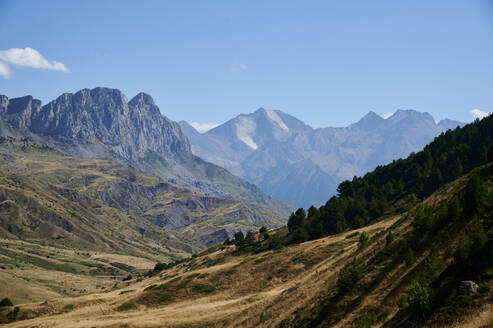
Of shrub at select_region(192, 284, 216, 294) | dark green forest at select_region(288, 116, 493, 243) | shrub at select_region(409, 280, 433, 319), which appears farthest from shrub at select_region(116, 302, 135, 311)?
shrub at select_region(409, 280, 433, 319)

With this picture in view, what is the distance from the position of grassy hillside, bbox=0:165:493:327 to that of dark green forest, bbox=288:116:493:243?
2162cm

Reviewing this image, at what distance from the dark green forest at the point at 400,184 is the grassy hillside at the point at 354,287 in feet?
70.9

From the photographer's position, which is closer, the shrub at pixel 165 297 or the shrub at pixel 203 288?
the shrub at pixel 165 297

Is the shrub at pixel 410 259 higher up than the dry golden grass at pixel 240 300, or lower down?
higher up

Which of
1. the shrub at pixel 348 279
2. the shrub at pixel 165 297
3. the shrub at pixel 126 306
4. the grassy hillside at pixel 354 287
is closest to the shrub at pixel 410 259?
the grassy hillside at pixel 354 287

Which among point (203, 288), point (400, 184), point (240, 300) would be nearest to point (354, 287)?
point (240, 300)

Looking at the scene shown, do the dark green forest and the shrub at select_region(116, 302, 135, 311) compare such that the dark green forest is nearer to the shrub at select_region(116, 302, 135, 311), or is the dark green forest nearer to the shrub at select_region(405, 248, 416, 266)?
the shrub at select_region(116, 302, 135, 311)

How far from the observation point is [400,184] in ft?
336

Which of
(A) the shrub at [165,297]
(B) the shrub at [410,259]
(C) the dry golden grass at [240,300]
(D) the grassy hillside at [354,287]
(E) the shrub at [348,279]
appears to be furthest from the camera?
(A) the shrub at [165,297]

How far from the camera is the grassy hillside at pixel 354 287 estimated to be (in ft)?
81.8

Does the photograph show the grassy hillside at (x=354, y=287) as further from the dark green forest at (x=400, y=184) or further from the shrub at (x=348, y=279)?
the dark green forest at (x=400, y=184)

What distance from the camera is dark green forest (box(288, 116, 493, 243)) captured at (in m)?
92.1

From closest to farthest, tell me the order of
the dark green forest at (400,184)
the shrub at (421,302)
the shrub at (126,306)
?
the shrub at (421,302)
the shrub at (126,306)
the dark green forest at (400,184)

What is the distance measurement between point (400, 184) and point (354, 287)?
74299 mm
